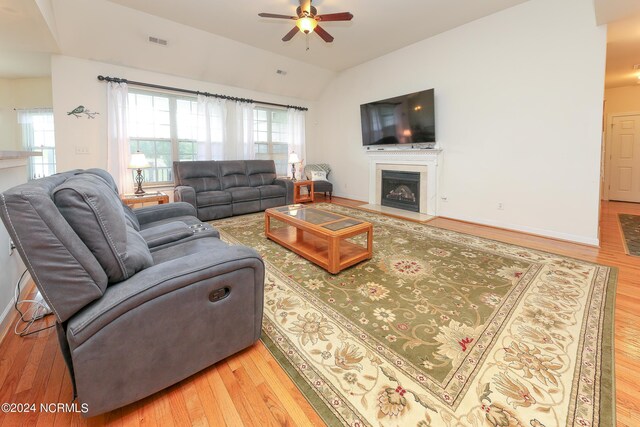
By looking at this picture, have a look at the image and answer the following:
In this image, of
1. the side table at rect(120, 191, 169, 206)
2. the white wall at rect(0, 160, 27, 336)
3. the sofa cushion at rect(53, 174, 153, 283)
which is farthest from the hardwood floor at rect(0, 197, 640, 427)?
the side table at rect(120, 191, 169, 206)

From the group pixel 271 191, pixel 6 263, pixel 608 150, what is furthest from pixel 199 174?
pixel 608 150

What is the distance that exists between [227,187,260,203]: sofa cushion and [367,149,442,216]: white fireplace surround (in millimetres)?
2492

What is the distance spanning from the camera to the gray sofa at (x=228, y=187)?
4.50m

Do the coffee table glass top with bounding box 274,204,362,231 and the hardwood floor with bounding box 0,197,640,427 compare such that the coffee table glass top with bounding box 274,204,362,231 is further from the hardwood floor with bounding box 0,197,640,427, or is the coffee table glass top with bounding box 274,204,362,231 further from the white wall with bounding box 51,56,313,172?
the white wall with bounding box 51,56,313,172

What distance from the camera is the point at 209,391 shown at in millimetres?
1310

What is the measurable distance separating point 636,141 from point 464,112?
4796mm

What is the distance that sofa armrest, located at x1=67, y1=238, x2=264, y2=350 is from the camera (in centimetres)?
104

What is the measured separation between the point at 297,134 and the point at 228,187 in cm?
252

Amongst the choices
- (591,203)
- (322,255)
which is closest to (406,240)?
(322,255)

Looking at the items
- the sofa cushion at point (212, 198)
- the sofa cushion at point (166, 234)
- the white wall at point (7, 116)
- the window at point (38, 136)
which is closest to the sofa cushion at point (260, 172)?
the sofa cushion at point (212, 198)

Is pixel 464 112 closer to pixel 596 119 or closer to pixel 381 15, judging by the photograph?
pixel 596 119

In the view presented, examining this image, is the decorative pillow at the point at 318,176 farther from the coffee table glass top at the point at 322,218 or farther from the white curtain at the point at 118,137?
the white curtain at the point at 118,137

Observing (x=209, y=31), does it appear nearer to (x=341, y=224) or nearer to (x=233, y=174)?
(x=233, y=174)

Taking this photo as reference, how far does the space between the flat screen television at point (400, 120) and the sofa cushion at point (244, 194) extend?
2.53 meters
